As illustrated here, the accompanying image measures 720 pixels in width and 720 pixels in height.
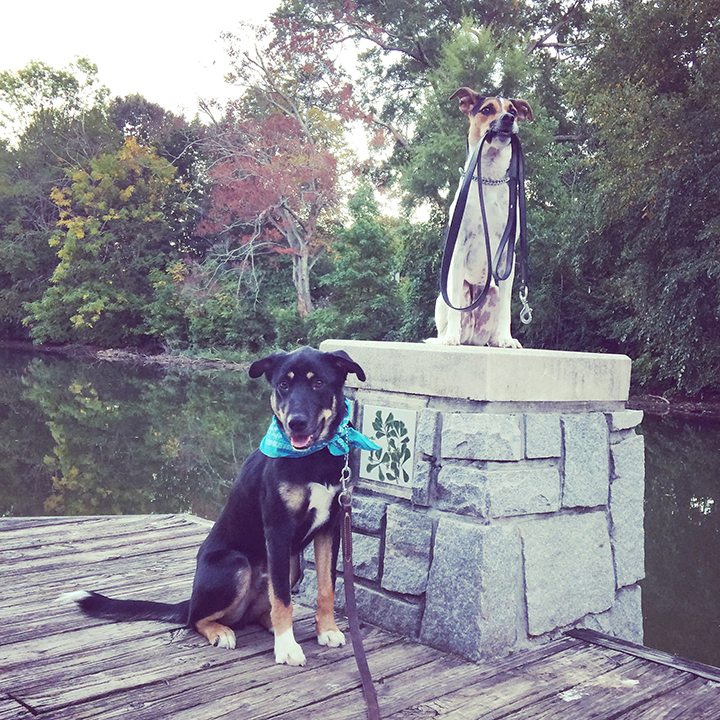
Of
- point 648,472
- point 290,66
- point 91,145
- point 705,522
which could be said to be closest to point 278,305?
point 290,66

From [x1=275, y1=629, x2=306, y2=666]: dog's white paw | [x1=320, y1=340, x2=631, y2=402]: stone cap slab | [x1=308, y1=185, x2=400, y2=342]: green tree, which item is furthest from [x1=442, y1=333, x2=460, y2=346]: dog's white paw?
[x1=308, y1=185, x2=400, y2=342]: green tree

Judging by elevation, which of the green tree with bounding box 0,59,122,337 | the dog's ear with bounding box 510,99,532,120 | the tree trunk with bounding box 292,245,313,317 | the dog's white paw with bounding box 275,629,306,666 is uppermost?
the green tree with bounding box 0,59,122,337

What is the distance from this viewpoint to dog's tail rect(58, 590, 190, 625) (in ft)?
8.93

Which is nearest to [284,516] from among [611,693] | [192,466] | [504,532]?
[504,532]

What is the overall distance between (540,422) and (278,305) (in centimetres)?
1988

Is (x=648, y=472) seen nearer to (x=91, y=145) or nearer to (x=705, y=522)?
(x=705, y=522)

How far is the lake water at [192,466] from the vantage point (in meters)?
5.07

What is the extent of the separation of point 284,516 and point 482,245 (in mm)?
1648

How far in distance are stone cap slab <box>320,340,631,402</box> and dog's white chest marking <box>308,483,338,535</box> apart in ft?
1.85

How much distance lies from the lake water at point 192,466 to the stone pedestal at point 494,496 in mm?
1989

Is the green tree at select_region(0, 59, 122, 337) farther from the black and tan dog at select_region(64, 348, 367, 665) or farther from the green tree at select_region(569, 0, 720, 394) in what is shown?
the black and tan dog at select_region(64, 348, 367, 665)

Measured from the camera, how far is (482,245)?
3.30 meters

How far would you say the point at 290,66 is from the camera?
20.6 metres

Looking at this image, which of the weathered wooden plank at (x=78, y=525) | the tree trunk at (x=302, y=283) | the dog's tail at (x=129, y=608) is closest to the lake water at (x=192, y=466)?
the weathered wooden plank at (x=78, y=525)
